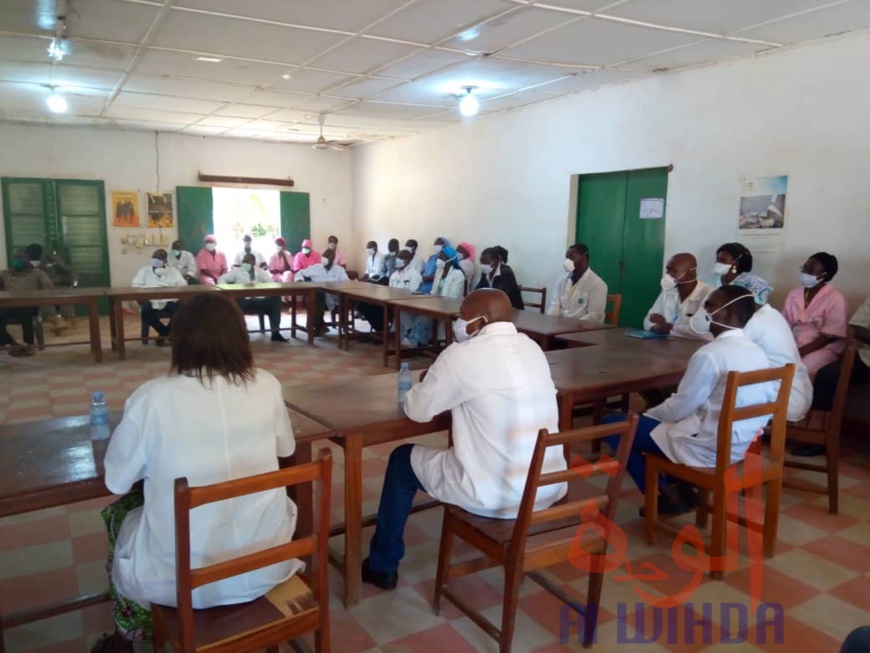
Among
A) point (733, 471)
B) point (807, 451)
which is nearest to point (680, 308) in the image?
point (807, 451)

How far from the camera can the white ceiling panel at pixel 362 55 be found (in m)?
4.81

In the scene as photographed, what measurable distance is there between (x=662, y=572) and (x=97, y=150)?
9.73 m

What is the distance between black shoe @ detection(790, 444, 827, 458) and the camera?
3988 millimetres

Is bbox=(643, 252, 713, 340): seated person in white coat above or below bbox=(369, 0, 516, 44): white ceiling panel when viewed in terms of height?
below

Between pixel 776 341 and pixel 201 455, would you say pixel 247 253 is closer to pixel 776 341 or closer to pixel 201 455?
pixel 776 341

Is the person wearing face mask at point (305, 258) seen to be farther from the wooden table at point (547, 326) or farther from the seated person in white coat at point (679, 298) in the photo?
the seated person in white coat at point (679, 298)

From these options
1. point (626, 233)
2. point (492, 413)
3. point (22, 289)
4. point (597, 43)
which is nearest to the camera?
point (492, 413)

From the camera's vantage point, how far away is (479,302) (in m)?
2.19

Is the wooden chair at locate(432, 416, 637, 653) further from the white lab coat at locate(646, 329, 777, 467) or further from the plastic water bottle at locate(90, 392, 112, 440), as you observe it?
the plastic water bottle at locate(90, 392, 112, 440)

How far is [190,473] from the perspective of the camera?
158 cm

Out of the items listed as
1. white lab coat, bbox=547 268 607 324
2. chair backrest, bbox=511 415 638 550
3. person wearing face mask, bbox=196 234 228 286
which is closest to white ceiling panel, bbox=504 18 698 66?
white lab coat, bbox=547 268 607 324

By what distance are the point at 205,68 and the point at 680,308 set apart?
14.7 feet

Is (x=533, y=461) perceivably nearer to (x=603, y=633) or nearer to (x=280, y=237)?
(x=603, y=633)

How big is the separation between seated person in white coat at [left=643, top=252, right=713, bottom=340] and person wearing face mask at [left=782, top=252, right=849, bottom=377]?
0.62 metres
